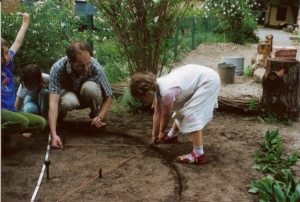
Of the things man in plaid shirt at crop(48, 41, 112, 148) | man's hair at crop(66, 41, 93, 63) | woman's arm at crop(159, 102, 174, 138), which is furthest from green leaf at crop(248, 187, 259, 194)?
man's hair at crop(66, 41, 93, 63)

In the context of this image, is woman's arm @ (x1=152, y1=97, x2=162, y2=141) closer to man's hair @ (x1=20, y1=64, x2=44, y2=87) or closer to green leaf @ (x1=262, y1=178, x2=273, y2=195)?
green leaf @ (x1=262, y1=178, x2=273, y2=195)

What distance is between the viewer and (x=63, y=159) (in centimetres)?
363

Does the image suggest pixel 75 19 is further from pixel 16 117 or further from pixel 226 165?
pixel 226 165

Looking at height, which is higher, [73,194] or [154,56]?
[154,56]

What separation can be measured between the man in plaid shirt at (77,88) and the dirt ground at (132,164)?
27cm

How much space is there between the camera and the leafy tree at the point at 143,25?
4793 millimetres

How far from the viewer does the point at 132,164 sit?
3570mm

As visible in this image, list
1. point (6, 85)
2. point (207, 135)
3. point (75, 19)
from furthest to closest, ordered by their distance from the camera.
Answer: point (75, 19), point (207, 135), point (6, 85)

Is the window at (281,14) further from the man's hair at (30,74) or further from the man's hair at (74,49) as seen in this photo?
the man's hair at (74,49)

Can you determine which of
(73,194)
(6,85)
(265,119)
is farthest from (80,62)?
(265,119)

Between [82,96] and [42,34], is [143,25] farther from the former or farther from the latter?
[42,34]

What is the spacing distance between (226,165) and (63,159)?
1.53 metres

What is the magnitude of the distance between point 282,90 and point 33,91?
9.97 feet

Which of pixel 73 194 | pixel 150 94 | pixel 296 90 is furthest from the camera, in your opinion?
pixel 296 90
